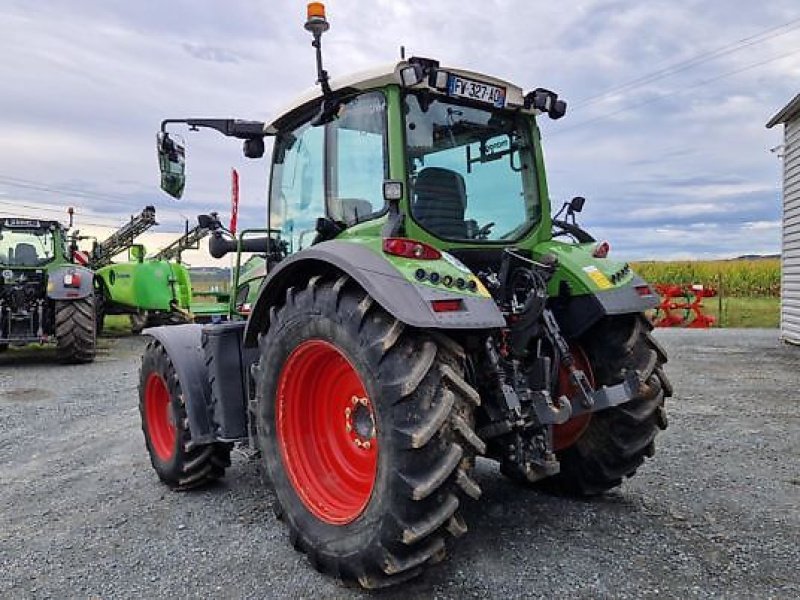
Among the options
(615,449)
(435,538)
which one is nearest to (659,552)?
(615,449)

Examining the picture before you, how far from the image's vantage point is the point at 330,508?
3176 millimetres

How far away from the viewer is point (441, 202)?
11.6 feet

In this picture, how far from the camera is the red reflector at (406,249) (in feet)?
9.44

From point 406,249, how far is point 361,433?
91 cm

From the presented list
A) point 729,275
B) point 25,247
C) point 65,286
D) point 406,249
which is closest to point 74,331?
point 65,286

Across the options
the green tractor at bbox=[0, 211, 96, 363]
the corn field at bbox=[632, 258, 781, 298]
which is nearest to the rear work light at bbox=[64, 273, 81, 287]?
the green tractor at bbox=[0, 211, 96, 363]

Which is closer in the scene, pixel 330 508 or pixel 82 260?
pixel 330 508

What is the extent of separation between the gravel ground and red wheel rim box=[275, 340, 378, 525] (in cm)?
30

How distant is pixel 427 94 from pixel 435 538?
2.11m

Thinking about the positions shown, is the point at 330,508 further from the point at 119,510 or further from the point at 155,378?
the point at 155,378

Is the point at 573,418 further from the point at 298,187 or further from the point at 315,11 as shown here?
the point at 315,11

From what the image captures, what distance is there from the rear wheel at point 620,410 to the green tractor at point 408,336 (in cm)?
1

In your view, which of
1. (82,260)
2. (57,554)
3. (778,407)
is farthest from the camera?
(82,260)

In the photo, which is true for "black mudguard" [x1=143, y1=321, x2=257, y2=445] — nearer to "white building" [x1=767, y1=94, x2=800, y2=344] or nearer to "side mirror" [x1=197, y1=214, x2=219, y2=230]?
"side mirror" [x1=197, y1=214, x2=219, y2=230]
